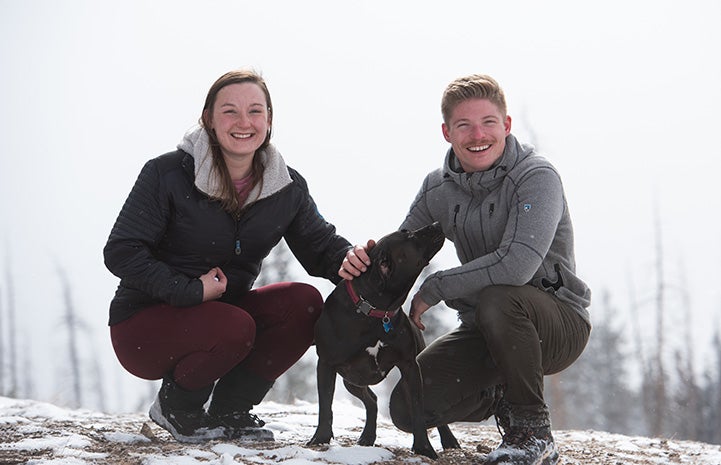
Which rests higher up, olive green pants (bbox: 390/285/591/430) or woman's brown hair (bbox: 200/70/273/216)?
woman's brown hair (bbox: 200/70/273/216)

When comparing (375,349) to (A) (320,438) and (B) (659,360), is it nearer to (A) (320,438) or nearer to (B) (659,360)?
(A) (320,438)

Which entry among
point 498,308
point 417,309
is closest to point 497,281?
point 498,308

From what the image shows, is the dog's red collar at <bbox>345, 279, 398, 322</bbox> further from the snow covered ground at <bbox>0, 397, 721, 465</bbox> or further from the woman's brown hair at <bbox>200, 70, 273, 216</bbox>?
the woman's brown hair at <bbox>200, 70, 273, 216</bbox>

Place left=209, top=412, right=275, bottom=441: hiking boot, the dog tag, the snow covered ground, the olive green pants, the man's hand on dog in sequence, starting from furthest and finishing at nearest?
1. left=209, top=412, right=275, bottom=441: hiking boot
2. the man's hand on dog
3. the dog tag
4. the olive green pants
5. the snow covered ground

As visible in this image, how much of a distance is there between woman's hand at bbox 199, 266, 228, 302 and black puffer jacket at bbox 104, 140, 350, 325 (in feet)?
0.11

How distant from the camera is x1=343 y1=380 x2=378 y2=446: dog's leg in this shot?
386cm

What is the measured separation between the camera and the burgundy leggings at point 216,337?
12.2 ft

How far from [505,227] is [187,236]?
169 centimetres

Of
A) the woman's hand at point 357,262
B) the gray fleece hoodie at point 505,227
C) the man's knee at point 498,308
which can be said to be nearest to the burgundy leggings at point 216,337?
the woman's hand at point 357,262

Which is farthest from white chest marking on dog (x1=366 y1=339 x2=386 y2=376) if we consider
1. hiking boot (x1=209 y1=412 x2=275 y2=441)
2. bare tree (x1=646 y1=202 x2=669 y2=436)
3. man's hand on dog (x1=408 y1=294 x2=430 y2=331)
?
bare tree (x1=646 y1=202 x2=669 y2=436)

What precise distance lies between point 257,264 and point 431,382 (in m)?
1.20

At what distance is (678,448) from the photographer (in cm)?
477

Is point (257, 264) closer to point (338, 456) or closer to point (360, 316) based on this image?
point (360, 316)

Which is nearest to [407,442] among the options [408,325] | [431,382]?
[431,382]
